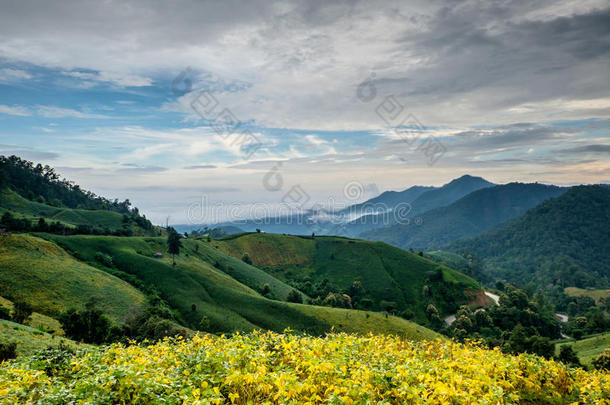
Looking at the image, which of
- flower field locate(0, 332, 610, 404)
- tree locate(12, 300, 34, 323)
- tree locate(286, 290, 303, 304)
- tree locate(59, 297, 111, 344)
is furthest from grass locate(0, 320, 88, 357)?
tree locate(286, 290, 303, 304)

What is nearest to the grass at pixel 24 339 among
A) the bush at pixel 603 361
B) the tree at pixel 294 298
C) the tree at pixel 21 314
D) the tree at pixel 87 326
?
the tree at pixel 21 314

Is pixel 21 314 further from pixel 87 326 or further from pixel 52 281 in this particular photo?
pixel 52 281

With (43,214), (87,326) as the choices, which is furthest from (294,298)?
(43,214)

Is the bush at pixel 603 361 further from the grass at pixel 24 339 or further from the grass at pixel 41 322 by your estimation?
the grass at pixel 41 322

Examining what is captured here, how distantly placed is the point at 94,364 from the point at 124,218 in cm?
16672

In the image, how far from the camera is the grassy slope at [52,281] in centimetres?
5491

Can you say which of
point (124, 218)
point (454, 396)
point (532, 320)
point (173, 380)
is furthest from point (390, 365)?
point (124, 218)

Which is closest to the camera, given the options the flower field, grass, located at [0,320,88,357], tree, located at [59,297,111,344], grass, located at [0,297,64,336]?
the flower field

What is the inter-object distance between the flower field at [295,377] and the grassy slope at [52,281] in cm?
5533

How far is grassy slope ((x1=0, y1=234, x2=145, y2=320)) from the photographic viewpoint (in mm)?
54906

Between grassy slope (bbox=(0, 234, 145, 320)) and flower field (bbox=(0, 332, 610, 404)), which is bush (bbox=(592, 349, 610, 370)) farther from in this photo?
grassy slope (bbox=(0, 234, 145, 320))

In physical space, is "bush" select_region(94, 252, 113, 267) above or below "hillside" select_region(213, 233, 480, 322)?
above

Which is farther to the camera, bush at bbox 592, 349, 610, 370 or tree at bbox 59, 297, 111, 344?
bush at bbox 592, 349, 610, 370

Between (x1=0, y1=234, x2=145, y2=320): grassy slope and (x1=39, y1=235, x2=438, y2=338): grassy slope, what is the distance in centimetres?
968
